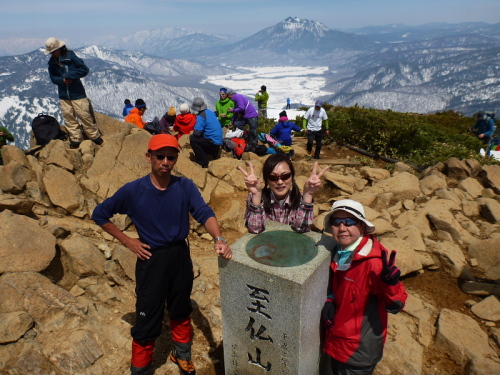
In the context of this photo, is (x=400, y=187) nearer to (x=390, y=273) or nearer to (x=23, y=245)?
(x=390, y=273)

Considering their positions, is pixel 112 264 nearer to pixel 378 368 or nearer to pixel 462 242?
pixel 378 368

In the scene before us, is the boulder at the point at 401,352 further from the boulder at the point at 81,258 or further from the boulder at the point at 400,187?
the boulder at the point at 81,258

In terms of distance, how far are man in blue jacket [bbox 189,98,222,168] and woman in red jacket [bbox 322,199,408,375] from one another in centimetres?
744

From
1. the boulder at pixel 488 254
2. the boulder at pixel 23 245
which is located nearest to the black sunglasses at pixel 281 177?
the boulder at pixel 23 245

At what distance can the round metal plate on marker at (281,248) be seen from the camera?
115 inches

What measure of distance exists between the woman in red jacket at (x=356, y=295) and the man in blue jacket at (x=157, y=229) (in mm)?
1189

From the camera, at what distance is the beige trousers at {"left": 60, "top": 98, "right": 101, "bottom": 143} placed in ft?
27.4

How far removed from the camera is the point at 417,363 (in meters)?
4.20

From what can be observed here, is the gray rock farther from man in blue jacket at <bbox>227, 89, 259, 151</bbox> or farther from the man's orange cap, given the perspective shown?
→ man in blue jacket at <bbox>227, 89, 259, 151</bbox>

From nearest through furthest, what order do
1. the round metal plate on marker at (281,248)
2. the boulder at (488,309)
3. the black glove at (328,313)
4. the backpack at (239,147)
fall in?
the round metal plate on marker at (281,248) < the black glove at (328,313) < the boulder at (488,309) < the backpack at (239,147)

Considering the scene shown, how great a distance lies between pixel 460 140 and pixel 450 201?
923 cm

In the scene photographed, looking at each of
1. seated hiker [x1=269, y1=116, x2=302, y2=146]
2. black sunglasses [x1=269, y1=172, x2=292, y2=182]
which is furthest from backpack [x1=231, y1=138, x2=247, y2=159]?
black sunglasses [x1=269, y1=172, x2=292, y2=182]

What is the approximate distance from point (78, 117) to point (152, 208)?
22.7 feet

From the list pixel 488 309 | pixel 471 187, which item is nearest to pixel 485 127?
pixel 471 187
